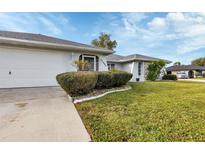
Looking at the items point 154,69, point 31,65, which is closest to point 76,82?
point 31,65

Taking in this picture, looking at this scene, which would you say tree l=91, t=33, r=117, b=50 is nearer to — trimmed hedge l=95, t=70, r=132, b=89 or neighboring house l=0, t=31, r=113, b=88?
neighboring house l=0, t=31, r=113, b=88

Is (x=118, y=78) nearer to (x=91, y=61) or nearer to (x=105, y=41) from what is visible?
(x=91, y=61)

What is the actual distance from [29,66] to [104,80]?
540 cm

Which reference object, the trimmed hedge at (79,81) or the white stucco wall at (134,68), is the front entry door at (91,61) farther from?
the white stucco wall at (134,68)

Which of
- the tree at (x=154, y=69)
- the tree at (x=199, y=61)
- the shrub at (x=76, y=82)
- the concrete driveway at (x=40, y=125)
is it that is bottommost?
the concrete driveway at (x=40, y=125)

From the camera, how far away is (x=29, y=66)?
30.1ft

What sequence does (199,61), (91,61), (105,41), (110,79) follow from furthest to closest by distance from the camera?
(199,61) → (105,41) → (91,61) → (110,79)

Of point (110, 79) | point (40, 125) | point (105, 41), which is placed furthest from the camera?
point (105, 41)

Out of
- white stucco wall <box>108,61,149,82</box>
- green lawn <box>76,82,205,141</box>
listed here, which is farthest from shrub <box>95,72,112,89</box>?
white stucco wall <box>108,61,149,82</box>

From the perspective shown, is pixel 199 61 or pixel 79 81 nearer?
pixel 79 81

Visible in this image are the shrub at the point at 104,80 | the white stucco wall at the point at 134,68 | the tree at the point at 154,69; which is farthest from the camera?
the white stucco wall at the point at 134,68

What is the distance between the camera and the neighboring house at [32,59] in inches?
334

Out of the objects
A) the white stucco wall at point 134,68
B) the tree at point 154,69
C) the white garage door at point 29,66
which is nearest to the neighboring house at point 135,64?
the white stucco wall at point 134,68
